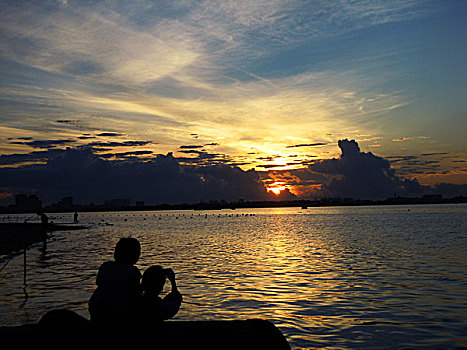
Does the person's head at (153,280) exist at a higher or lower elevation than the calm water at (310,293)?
higher

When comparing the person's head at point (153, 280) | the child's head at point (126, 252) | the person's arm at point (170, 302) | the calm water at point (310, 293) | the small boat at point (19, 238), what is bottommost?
the calm water at point (310, 293)

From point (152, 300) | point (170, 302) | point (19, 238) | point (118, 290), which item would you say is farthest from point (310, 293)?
point (19, 238)

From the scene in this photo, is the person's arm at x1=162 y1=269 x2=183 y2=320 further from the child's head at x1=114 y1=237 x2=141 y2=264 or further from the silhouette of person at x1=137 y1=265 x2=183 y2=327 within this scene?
the child's head at x1=114 y1=237 x2=141 y2=264

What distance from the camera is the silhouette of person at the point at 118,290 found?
6.92 meters

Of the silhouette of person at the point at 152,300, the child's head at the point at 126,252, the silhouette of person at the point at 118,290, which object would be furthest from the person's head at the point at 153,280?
the child's head at the point at 126,252

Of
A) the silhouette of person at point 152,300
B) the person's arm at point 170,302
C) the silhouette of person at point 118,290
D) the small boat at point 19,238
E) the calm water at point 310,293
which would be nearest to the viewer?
the silhouette of person at point 118,290

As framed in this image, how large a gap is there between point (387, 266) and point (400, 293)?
915 centimetres

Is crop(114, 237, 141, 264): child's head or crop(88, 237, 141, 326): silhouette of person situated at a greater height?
crop(114, 237, 141, 264): child's head

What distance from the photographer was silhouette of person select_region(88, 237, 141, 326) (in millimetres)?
6922

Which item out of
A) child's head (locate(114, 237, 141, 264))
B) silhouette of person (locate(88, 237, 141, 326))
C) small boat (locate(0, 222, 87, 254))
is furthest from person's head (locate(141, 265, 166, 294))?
small boat (locate(0, 222, 87, 254))

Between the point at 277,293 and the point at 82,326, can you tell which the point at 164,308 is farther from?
the point at 277,293

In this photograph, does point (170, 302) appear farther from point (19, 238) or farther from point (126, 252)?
point (19, 238)

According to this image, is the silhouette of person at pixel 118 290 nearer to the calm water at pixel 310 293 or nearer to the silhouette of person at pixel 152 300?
the silhouette of person at pixel 152 300

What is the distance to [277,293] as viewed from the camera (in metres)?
18.6
